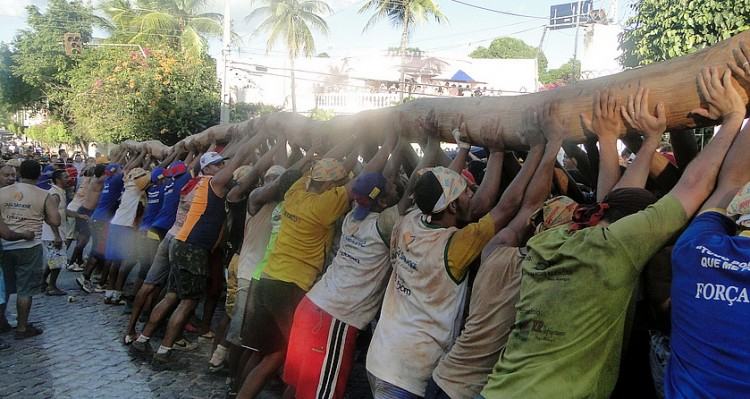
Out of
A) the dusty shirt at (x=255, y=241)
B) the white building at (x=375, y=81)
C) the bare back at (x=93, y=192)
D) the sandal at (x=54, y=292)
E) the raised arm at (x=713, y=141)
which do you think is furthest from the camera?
the white building at (x=375, y=81)

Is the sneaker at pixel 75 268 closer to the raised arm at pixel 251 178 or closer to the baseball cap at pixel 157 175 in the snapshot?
the baseball cap at pixel 157 175

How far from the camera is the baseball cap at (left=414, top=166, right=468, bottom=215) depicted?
126 inches

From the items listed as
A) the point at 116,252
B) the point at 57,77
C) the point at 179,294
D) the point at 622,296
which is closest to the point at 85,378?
the point at 179,294

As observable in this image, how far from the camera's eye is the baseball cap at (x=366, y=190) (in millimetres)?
4066

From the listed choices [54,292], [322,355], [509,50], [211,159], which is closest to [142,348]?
[211,159]

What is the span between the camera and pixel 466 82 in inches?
1383

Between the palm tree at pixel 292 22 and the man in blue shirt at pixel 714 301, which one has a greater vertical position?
the palm tree at pixel 292 22

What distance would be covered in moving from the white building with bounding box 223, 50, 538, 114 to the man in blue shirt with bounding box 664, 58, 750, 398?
2428 centimetres

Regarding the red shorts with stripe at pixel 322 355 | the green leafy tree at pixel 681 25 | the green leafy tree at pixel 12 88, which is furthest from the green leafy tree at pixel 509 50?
the red shorts with stripe at pixel 322 355

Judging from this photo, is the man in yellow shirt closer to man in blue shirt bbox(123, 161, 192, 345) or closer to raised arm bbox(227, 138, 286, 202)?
raised arm bbox(227, 138, 286, 202)

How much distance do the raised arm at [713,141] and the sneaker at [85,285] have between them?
8.87 m

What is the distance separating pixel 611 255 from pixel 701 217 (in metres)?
0.32

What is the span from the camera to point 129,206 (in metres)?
8.70

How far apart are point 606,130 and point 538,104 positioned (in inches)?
20.0
